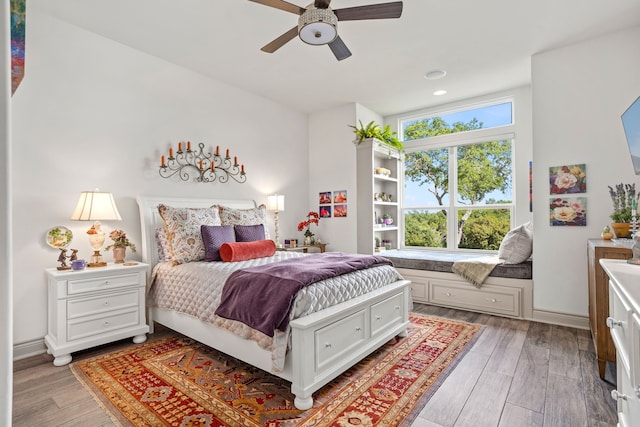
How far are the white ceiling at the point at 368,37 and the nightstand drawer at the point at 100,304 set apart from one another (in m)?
2.33

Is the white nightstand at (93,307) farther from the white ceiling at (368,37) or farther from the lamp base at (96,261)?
the white ceiling at (368,37)

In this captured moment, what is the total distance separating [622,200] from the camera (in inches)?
114

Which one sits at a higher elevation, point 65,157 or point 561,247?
point 65,157

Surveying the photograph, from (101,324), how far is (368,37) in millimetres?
3401

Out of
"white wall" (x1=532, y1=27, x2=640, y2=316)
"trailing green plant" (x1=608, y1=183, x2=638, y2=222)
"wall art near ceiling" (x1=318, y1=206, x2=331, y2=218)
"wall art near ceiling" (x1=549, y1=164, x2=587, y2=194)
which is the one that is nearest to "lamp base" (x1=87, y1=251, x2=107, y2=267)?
"wall art near ceiling" (x1=318, y1=206, x2=331, y2=218)

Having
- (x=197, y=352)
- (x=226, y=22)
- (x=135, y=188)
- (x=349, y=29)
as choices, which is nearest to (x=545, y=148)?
(x=349, y=29)

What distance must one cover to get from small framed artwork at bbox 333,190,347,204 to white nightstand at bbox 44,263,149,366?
9.29 ft

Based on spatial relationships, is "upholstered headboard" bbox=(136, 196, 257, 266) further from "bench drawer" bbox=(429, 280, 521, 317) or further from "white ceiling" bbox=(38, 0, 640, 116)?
"bench drawer" bbox=(429, 280, 521, 317)

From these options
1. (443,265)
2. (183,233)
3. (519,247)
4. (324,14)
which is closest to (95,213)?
(183,233)

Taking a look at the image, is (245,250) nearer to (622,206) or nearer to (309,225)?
(309,225)

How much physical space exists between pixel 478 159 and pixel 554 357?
2958mm

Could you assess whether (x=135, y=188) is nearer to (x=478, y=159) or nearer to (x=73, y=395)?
(x=73, y=395)

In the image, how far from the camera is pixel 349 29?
297cm

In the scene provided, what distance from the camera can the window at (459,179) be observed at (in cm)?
459
